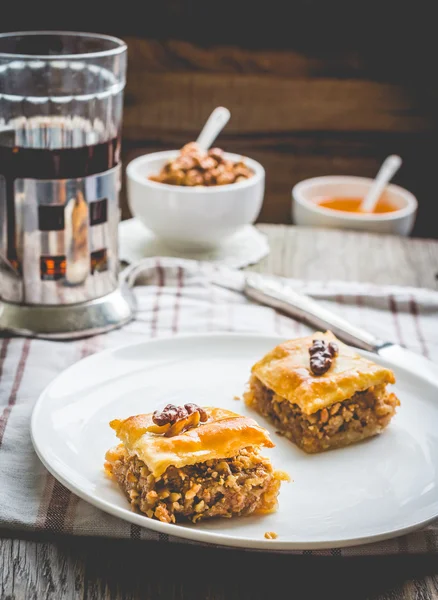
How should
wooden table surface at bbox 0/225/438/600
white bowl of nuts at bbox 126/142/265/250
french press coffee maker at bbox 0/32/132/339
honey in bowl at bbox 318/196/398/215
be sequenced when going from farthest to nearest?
honey in bowl at bbox 318/196/398/215, white bowl of nuts at bbox 126/142/265/250, french press coffee maker at bbox 0/32/132/339, wooden table surface at bbox 0/225/438/600

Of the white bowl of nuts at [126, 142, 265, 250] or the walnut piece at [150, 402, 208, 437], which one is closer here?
the walnut piece at [150, 402, 208, 437]

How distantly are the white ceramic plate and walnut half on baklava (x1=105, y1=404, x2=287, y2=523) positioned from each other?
0.03 m

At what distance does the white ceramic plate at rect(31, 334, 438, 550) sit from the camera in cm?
113

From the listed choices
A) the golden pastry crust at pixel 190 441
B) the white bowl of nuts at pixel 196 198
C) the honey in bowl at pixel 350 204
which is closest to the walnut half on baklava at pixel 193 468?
the golden pastry crust at pixel 190 441

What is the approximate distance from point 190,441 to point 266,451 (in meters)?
0.25

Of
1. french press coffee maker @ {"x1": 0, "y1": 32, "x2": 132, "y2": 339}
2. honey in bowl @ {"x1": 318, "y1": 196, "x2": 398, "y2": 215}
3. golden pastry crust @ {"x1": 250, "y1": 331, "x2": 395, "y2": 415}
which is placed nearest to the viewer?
golden pastry crust @ {"x1": 250, "y1": 331, "x2": 395, "y2": 415}

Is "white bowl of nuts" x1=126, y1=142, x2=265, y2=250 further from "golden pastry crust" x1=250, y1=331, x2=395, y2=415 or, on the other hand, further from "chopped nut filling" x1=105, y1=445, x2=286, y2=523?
"chopped nut filling" x1=105, y1=445, x2=286, y2=523

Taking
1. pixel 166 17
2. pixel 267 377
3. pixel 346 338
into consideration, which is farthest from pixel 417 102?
pixel 267 377

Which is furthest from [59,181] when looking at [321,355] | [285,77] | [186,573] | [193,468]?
[285,77]

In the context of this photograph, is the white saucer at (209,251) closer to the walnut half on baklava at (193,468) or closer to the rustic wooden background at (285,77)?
the rustic wooden background at (285,77)

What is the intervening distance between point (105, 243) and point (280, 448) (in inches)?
27.5

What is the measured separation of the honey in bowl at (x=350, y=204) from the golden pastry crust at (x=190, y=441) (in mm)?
1601

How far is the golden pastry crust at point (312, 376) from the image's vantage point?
4.45 feet

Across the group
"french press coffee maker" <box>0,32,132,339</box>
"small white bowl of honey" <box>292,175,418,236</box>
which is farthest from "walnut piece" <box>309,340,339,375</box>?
"small white bowl of honey" <box>292,175,418,236</box>
